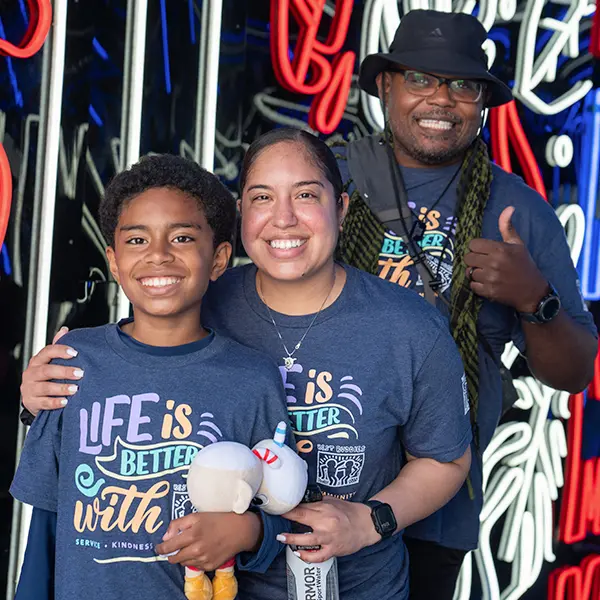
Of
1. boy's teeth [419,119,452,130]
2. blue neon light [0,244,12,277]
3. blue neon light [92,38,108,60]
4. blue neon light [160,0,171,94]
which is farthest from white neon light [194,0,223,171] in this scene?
boy's teeth [419,119,452,130]

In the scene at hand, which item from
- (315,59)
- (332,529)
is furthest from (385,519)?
Answer: (315,59)

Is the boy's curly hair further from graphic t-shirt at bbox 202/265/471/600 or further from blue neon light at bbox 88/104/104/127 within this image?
blue neon light at bbox 88/104/104/127

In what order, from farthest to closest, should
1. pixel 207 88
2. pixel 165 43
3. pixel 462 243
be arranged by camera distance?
pixel 207 88 < pixel 165 43 < pixel 462 243

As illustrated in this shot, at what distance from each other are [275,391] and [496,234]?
87 centimetres

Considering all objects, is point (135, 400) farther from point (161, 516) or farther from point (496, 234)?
point (496, 234)

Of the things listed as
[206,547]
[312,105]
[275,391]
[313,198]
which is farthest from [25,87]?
[206,547]

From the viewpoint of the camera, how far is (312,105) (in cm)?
347

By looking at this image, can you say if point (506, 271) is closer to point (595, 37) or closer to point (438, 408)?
point (438, 408)

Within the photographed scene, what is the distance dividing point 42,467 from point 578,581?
119 inches

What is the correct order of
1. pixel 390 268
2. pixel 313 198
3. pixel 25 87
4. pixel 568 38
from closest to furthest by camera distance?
pixel 313 198 < pixel 390 268 < pixel 25 87 < pixel 568 38

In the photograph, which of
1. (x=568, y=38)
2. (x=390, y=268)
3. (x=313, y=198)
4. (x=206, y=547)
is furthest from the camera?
(x=568, y=38)

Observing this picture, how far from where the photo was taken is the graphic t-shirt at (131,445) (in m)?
1.68

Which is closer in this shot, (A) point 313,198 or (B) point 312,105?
(A) point 313,198

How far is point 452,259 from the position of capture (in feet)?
7.68
